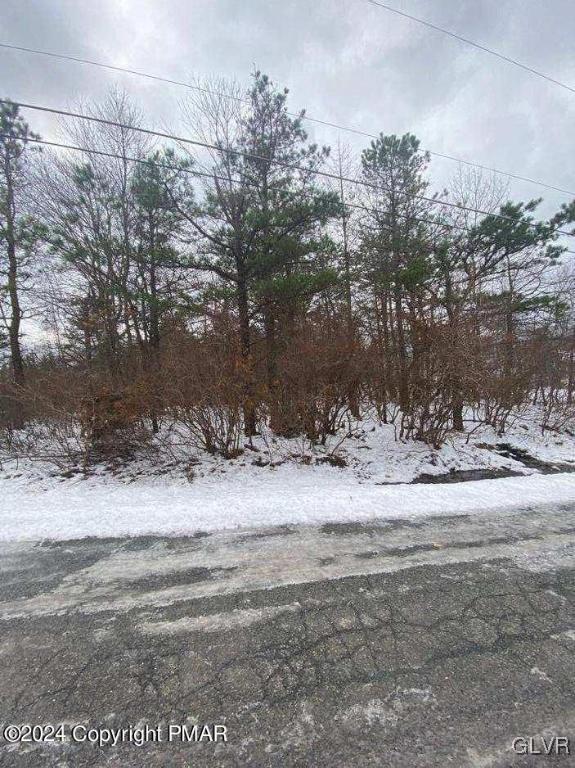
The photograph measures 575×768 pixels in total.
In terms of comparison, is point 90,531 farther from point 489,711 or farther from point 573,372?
point 573,372

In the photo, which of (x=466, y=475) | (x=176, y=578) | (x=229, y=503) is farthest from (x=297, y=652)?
(x=466, y=475)

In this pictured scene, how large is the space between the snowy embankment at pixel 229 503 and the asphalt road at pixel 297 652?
2.59ft

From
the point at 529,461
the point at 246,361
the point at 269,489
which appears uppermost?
the point at 246,361

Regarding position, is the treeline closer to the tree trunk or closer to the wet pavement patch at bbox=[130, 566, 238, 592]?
the tree trunk

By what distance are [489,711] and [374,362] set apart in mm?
6866

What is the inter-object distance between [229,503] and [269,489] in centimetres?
104

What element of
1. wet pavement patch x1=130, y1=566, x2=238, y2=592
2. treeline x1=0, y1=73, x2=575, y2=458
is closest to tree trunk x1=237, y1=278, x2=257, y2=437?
treeline x1=0, y1=73, x2=575, y2=458

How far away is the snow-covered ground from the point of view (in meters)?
4.25

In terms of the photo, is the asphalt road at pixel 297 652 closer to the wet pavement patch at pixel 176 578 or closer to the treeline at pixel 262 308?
the wet pavement patch at pixel 176 578

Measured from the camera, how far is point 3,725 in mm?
1621

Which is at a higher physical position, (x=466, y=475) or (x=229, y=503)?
(x=229, y=503)

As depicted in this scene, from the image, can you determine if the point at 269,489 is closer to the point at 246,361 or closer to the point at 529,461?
the point at 246,361

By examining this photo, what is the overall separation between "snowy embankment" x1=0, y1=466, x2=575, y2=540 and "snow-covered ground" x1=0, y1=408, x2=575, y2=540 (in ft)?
0.05

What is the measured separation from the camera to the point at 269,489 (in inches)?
223
